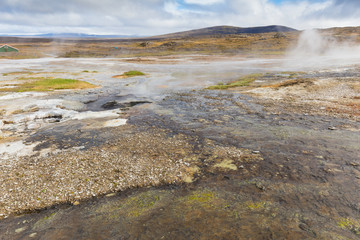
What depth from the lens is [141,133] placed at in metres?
13.6

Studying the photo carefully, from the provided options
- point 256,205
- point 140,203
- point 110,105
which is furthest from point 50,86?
point 256,205

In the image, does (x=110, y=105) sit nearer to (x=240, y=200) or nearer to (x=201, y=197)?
(x=201, y=197)

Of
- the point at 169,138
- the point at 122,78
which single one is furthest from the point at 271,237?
the point at 122,78

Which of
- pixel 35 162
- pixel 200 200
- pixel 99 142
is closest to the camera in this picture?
pixel 200 200

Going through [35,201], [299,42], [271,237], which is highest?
[299,42]

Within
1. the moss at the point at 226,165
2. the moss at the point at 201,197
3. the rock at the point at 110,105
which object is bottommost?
the rock at the point at 110,105

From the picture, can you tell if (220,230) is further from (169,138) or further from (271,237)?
(169,138)

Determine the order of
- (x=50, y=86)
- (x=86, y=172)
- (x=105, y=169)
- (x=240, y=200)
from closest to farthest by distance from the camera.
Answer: (x=240, y=200) → (x=86, y=172) → (x=105, y=169) → (x=50, y=86)

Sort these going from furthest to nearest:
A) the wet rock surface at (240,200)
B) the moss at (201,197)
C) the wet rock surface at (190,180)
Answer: the moss at (201,197) < the wet rock surface at (190,180) < the wet rock surface at (240,200)

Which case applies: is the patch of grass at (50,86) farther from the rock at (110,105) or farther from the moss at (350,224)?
the moss at (350,224)

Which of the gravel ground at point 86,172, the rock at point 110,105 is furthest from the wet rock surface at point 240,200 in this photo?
the rock at point 110,105

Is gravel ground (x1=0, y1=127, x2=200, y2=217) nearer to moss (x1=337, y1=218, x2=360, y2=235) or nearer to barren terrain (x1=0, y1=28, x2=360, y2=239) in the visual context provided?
barren terrain (x1=0, y1=28, x2=360, y2=239)

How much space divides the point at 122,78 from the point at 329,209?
37124mm

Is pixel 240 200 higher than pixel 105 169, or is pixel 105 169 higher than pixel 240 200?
pixel 240 200
